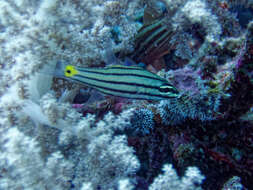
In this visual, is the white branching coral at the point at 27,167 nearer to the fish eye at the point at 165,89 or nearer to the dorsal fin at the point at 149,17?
the fish eye at the point at 165,89

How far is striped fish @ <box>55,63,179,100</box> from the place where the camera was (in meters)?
1.92

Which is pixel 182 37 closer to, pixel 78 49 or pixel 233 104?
pixel 233 104

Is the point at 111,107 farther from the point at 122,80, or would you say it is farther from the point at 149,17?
the point at 149,17

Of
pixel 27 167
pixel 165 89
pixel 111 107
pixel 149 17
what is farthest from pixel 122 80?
pixel 149 17

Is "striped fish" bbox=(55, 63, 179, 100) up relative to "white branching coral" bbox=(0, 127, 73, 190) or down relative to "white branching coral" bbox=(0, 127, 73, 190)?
up

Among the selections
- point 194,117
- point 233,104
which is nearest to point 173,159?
point 194,117

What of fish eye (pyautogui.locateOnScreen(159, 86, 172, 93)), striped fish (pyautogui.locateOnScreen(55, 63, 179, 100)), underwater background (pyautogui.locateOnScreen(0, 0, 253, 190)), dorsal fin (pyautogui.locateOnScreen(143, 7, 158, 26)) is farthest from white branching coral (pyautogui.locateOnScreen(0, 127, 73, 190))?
dorsal fin (pyautogui.locateOnScreen(143, 7, 158, 26))

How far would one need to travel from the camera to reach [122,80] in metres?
1.96

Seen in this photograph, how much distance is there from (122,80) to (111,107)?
71cm

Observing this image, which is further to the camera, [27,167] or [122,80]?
[122,80]

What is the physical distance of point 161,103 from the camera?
244 cm

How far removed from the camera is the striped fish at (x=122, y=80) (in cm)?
192

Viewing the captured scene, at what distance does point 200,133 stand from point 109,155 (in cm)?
121

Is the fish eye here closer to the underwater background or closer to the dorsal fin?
the underwater background
